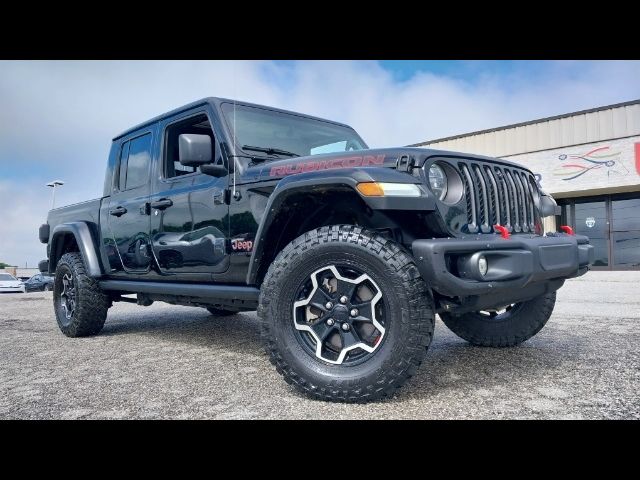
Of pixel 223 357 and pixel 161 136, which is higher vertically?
pixel 161 136

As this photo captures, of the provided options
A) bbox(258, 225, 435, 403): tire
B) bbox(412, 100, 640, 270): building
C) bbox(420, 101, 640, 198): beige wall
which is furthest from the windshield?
bbox(420, 101, 640, 198): beige wall

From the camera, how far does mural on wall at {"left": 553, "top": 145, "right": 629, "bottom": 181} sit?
1756cm

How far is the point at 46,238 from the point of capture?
5.99m

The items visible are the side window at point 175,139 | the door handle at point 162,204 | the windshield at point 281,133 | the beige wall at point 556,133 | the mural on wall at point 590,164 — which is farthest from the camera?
the mural on wall at point 590,164

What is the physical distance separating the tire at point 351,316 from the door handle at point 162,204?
1585mm

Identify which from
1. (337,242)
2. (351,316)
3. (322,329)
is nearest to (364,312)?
(351,316)

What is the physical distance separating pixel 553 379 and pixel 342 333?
1.38 meters

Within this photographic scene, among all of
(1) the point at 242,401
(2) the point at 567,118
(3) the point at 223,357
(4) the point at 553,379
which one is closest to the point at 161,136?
(3) the point at 223,357

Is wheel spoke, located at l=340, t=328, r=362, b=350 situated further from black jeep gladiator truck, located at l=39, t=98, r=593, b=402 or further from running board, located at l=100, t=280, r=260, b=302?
running board, located at l=100, t=280, r=260, b=302

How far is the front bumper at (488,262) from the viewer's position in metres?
2.45

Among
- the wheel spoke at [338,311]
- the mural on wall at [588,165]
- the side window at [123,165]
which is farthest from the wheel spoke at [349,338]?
the mural on wall at [588,165]

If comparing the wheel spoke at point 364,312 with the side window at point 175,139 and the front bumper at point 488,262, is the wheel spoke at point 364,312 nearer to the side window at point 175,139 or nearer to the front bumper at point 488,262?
the front bumper at point 488,262
